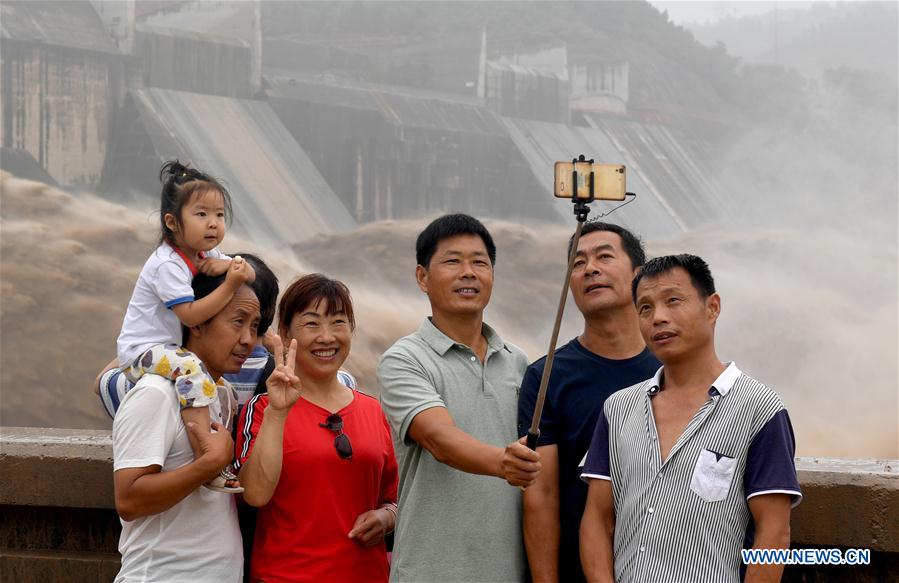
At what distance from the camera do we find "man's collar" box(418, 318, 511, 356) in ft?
9.44

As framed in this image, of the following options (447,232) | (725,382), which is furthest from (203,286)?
(725,382)

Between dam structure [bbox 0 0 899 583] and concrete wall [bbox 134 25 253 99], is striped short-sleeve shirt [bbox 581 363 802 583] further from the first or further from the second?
concrete wall [bbox 134 25 253 99]

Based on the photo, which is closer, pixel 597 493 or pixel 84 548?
pixel 597 493

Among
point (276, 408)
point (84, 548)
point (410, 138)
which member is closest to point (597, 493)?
point (276, 408)

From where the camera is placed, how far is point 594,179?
2.45 meters

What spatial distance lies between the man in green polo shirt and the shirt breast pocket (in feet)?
1.49

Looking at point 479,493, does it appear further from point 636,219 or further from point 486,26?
point 486,26

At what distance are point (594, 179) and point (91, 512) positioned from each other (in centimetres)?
207

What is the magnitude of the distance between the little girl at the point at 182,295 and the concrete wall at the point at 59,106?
Result: 68.2ft

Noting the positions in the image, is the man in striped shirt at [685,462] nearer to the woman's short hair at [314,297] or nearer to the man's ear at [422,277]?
the man's ear at [422,277]

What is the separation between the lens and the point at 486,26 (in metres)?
33.0

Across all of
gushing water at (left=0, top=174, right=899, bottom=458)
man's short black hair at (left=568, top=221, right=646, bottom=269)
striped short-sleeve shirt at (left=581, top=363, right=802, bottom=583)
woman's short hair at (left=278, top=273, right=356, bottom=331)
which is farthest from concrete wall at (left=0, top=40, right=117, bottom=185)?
striped short-sleeve shirt at (left=581, top=363, right=802, bottom=583)

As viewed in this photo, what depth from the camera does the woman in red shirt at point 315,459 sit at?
266 cm

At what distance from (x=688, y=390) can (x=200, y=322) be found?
132 cm
